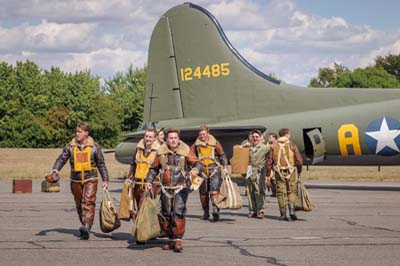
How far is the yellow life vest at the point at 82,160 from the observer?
1294 cm

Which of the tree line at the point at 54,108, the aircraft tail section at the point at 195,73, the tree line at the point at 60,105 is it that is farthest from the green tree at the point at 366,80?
the aircraft tail section at the point at 195,73

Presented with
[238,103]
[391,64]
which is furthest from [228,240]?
[391,64]

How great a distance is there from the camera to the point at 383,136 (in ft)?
79.9

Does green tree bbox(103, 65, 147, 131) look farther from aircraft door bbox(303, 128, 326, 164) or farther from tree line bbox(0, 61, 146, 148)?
aircraft door bbox(303, 128, 326, 164)

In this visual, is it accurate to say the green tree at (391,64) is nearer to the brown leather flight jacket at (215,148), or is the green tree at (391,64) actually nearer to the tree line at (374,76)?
the tree line at (374,76)

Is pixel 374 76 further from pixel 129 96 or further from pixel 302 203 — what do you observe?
pixel 302 203

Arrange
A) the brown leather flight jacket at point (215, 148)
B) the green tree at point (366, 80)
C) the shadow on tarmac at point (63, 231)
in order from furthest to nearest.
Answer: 1. the green tree at point (366, 80)
2. the brown leather flight jacket at point (215, 148)
3. the shadow on tarmac at point (63, 231)

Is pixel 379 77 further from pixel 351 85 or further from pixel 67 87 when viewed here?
pixel 67 87

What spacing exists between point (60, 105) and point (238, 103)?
59.7 metres

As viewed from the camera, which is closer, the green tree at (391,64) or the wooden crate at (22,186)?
the wooden crate at (22,186)

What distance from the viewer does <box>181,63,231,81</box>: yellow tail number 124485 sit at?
2861 cm

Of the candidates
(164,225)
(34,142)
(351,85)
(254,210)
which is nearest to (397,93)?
(254,210)

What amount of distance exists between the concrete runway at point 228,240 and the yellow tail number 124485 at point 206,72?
32.8 ft

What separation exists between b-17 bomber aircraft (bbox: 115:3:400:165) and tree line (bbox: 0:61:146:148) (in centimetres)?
4772
